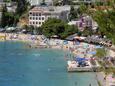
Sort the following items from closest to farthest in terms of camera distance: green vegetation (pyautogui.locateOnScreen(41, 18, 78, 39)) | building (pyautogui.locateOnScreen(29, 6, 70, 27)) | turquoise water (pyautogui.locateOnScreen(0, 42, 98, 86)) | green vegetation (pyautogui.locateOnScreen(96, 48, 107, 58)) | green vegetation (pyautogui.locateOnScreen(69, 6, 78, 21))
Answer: green vegetation (pyautogui.locateOnScreen(96, 48, 107, 58)) < turquoise water (pyautogui.locateOnScreen(0, 42, 98, 86)) < green vegetation (pyautogui.locateOnScreen(41, 18, 78, 39)) < building (pyautogui.locateOnScreen(29, 6, 70, 27)) < green vegetation (pyautogui.locateOnScreen(69, 6, 78, 21))

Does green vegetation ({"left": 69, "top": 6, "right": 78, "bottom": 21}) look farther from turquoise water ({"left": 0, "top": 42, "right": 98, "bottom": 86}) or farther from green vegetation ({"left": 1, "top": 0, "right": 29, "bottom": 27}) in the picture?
turquoise water ({"left": 0, "top": 42, "right": 98, "bottom": 86})

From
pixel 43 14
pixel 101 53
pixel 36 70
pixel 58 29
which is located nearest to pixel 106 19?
pixel 101 53

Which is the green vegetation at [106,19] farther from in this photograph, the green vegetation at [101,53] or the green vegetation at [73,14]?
the green vegetation at [73,14]

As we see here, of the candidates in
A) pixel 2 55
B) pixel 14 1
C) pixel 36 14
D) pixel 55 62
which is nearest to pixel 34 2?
pixel 14 1

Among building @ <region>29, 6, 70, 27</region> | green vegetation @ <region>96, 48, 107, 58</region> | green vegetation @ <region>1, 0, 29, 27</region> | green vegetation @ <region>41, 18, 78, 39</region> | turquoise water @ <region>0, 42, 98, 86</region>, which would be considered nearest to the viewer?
green vegetation @ <region>96, 48, 107, 58</region>

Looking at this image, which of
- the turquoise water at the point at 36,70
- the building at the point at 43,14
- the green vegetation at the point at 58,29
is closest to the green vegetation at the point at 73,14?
the building at the point at 43,14

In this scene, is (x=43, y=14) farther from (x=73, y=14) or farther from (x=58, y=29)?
(x=58, y=29)

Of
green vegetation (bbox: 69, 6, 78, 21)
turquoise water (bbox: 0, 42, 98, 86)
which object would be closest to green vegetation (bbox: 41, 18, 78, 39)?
green vegetation (bbox: 69, 6, 78, 21)

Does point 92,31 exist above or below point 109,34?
below

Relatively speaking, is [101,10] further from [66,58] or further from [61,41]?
[61,41]
